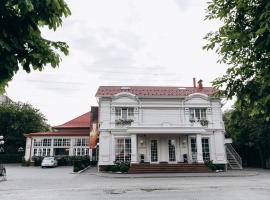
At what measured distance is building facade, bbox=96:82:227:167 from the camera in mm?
23625

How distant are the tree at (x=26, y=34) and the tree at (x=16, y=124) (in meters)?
39.1

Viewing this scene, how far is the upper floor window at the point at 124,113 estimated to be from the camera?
81.1 feet

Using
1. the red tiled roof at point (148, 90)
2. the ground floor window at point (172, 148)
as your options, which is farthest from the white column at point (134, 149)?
the red tiled roof at point (148, 90)

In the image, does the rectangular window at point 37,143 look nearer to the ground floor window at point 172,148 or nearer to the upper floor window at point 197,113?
the ground floor window at point 172,148

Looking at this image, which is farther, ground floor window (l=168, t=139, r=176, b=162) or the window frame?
ground floor window (l=168, t=139, r=176, b=162)

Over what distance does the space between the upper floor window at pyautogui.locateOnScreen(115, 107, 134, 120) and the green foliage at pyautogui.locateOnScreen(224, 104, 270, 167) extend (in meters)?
8.93

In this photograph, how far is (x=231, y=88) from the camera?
5.57 metres

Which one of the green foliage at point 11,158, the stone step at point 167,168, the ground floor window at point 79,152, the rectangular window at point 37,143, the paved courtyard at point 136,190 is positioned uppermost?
the rectangular window at point 37,143

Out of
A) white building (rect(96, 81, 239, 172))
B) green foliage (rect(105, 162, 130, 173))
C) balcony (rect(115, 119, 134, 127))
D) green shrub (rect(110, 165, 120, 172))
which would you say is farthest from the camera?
balcony (rect(115, 119, 134, 127))

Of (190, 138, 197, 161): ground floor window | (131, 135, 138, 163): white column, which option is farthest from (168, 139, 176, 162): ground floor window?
(131, 135, 138, 163): white column

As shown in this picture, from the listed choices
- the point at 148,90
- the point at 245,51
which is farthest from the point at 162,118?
the point at 245,51

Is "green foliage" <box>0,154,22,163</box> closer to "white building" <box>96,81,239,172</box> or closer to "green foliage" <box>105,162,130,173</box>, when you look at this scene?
"white building" <box>96,81,239,172</box>

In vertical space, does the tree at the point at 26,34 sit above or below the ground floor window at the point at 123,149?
above

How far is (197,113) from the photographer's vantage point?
25.5 m
